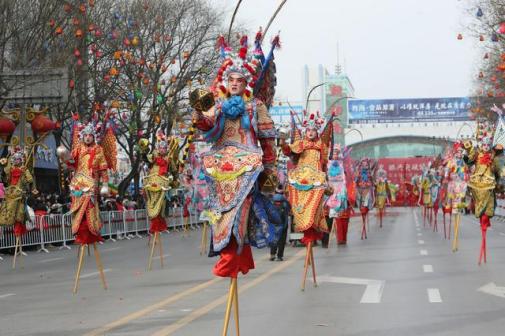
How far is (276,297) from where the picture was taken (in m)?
12.0

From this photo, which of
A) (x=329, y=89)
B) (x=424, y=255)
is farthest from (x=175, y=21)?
(x=329, y=89)

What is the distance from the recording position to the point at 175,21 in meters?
42.0

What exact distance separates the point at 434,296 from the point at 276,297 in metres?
2.03

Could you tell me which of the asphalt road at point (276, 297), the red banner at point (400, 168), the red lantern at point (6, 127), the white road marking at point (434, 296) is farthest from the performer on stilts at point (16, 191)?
the red banner at point (400, 168)

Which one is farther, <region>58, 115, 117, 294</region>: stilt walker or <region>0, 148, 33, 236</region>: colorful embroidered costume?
<region>0, 148, 33, 236</region>: colorful embroidered costume

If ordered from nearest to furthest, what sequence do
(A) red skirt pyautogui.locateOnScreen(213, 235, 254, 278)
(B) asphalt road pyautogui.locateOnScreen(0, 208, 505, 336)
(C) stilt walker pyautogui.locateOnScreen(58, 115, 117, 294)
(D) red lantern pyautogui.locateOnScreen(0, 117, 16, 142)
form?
(A) red skirt pyautogui.locateOnScreen(213, 235, 254, 278)
(B) asphalt road pyautogui.locateOnScreen(0, 208, 505, 336)
(C) stilt walker pyautogui.locateOnScreen(58, 115, 117, 294)
(D) red lantern pyautogui.locateOnScreen(0, 117, 16, 142)

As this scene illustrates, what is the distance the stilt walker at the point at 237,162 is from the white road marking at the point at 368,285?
3782mm

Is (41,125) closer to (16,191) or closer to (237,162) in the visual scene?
(16,191)

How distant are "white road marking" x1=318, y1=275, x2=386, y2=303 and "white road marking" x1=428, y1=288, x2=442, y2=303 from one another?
64 cm

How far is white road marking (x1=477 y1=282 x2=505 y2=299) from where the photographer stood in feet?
39.8

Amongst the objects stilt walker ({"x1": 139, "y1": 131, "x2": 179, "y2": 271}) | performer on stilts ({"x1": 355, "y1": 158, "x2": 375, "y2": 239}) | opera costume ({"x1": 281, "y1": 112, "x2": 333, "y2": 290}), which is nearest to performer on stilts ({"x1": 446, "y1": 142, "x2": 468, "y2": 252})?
opera costume ({"x1": 281, "y1": 112, "x2": 333, "y2": 290})

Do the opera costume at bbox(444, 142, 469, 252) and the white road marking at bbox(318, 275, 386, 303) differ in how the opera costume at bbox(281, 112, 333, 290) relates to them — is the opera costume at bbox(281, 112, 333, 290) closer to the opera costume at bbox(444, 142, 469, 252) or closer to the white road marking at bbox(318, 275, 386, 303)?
the white road marking at bbox(318, 275, 386, 303)

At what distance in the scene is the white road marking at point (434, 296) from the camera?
37.9ft

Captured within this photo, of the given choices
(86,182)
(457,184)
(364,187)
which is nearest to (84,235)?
(86,182)
